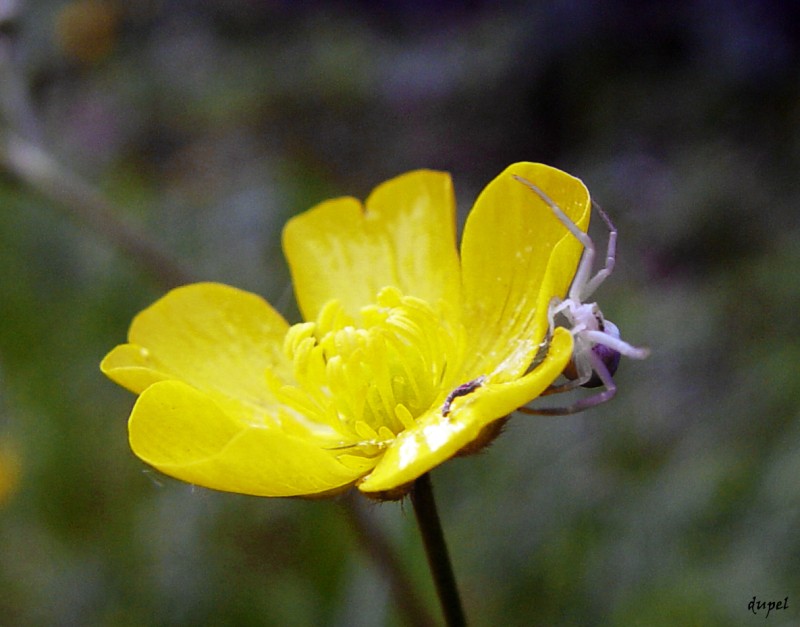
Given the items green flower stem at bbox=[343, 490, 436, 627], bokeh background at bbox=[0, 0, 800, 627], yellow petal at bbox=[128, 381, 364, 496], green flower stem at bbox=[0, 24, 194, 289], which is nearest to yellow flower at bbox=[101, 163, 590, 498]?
yellow petal at bbox=[128, 381, 364, 496]

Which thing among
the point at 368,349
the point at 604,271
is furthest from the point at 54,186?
the point at 604,271

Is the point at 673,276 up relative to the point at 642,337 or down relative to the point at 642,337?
down

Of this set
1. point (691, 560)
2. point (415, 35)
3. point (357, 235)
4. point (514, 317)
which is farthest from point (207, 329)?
point (415, 35)

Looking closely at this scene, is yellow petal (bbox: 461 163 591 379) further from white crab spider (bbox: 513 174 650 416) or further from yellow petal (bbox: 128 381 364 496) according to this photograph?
yellow petal (bbox: 128 381 364 496)

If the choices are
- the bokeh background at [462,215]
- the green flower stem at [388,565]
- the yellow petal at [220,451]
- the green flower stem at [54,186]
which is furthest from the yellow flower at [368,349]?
the green flower stem at [54,186]

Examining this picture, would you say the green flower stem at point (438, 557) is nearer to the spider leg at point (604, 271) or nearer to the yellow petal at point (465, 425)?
the yellow petal at point (465, 425)

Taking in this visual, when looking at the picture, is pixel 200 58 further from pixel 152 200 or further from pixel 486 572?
pixel 486 572
